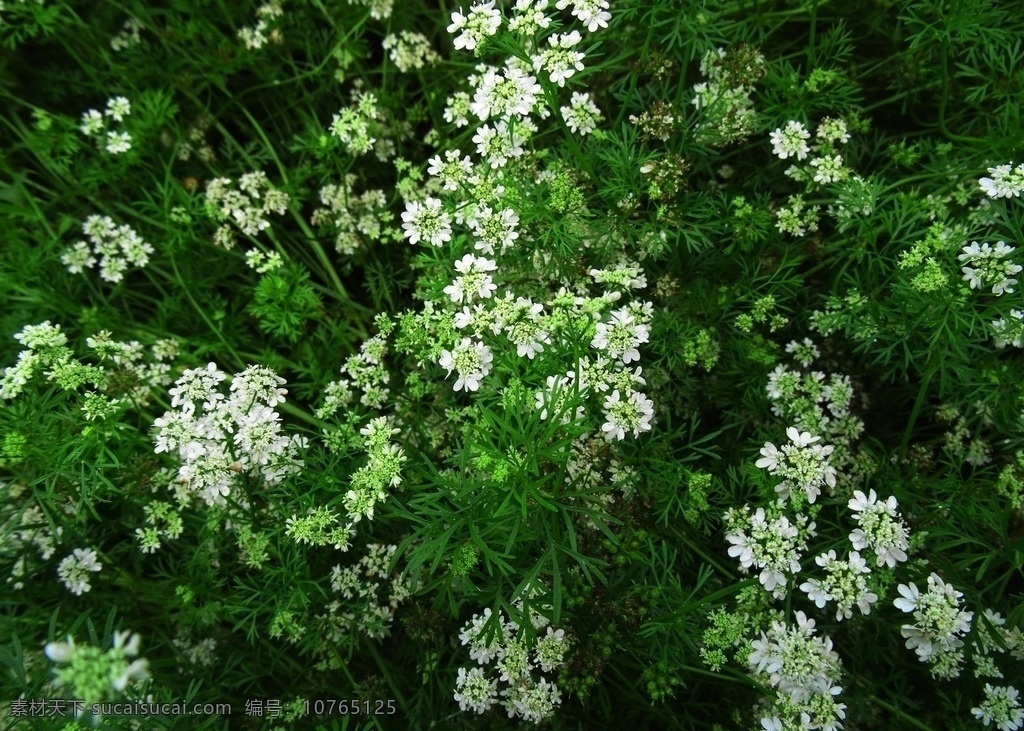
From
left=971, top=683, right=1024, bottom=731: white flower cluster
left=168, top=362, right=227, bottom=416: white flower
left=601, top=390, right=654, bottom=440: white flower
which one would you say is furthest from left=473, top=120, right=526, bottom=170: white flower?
left=971, top=683, right=1024, bottom=731: white flower cluster

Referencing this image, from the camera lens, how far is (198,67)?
4.60 metres

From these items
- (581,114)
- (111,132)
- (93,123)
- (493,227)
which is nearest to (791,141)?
(581,114)

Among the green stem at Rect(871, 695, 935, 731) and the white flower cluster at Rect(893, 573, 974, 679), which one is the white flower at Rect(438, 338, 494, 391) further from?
the green stem at Rect(871, 695, 935, 731)

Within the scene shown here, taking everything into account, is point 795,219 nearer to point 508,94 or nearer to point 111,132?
point 508,94

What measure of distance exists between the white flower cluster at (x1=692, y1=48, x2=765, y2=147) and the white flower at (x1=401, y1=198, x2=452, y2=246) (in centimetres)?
132

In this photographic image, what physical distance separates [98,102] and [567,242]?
12.3ft

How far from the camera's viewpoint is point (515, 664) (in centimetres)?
300

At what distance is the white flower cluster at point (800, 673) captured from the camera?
2.75m

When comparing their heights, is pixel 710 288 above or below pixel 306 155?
below

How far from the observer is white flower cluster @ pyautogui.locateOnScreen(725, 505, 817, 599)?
2.85 meters

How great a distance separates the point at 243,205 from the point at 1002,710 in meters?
4.57

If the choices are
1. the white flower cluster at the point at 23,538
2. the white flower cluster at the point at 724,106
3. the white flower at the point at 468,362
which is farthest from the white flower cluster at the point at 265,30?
the white flower cluster at the point at 23,538

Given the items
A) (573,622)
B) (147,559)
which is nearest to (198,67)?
(147,559)

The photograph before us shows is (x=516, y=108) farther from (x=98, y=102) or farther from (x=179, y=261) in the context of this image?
(x=98, y=102)
